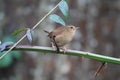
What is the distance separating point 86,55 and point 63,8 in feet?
0.51

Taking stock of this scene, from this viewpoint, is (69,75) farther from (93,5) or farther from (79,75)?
(93,5)

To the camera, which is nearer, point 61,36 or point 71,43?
point 61,36

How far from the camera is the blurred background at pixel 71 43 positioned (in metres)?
3.72

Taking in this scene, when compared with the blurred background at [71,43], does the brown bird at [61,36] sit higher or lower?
higher

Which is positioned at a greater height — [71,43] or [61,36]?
[61,36]

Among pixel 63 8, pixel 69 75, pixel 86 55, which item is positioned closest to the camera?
pixel 86 55

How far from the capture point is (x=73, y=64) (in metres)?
3.79

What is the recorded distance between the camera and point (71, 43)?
3.76 metres

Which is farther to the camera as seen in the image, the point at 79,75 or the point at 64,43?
the point at 79,75

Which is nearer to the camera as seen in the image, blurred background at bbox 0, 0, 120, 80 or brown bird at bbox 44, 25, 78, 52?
brown bird at bbox 44, 25, 78, 52

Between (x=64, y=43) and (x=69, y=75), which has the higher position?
(x=64, y=43)

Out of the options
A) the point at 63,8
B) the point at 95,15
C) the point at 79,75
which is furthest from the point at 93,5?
the point at 63,8

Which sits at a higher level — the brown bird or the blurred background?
the brown bird

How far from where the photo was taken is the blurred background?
3.72 metres
